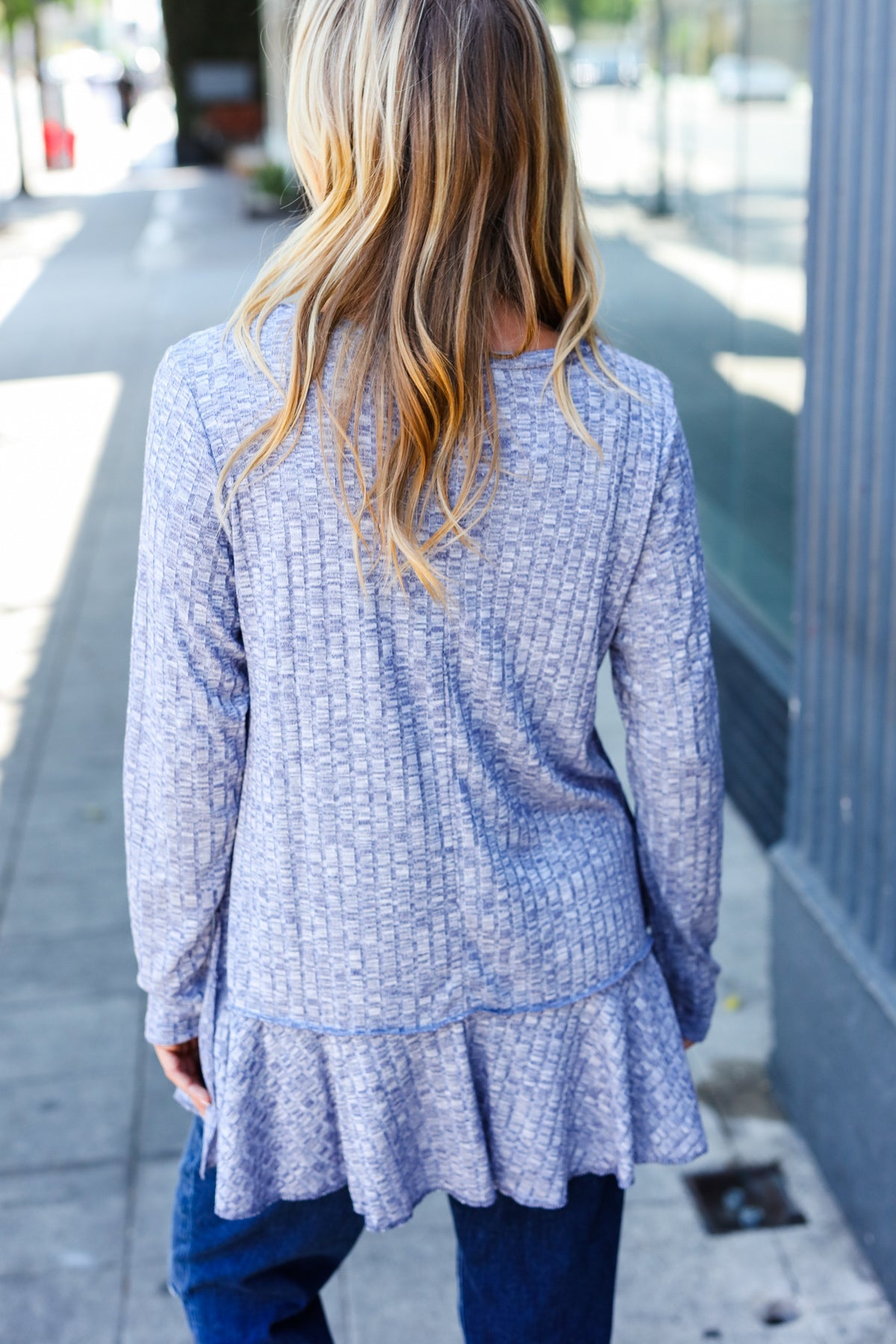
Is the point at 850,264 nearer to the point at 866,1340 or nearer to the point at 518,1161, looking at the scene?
the point at 518,1161

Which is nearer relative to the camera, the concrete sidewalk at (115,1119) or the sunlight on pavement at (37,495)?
the concrete sidewalk at (115,1119)

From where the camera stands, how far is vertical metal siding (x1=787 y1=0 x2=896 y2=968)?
239 cm

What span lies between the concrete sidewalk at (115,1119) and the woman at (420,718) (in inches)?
14.9

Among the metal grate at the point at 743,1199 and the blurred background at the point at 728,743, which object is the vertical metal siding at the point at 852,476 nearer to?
the blurred background at the point at 728,743

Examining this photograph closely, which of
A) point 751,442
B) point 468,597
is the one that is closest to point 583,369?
point 468,597

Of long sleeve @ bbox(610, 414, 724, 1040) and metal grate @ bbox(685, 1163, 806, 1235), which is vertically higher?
long sleeve @ bbox(610, 414, 724, 1040)

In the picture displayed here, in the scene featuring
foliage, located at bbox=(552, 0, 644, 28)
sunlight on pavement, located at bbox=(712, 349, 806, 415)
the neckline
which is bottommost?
sunlight on pavement, located at bbox=(712, 349, 806, 415)

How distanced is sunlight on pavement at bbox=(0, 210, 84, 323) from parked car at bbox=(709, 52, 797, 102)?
394 inches

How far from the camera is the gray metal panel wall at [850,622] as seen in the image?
242 cm

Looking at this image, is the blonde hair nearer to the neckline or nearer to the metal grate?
the neckline

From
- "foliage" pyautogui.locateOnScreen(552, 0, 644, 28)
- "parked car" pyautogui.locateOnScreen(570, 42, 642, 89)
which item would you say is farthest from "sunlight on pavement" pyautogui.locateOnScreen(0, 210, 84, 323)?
"foliage" pyautogui.locateOnScreen(552, 0, 644, 28)

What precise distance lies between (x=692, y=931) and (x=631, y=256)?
18.2 feet

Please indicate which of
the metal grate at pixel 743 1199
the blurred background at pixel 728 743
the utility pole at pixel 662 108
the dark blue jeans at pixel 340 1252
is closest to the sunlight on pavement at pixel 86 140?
the blurred background at pixel 728 743

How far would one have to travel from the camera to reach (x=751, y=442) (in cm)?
473
